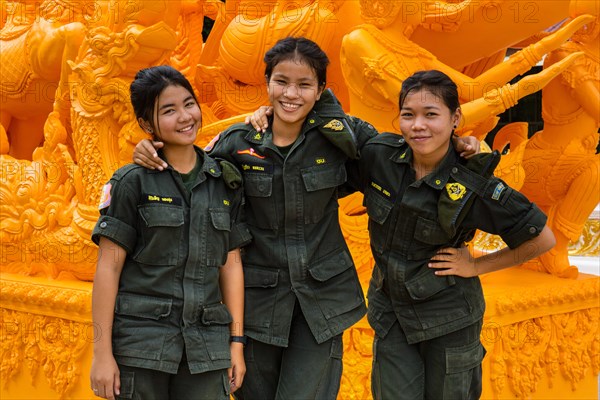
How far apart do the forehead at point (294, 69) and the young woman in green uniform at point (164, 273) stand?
0.24 metres

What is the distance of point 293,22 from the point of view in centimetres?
354

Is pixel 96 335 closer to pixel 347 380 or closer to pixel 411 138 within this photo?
pixel 411 138

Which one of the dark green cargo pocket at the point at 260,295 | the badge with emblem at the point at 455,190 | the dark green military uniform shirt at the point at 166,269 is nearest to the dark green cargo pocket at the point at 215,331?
the dark green military uniform shirt at the point at 166,269

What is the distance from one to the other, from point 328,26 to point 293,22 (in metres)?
0.16

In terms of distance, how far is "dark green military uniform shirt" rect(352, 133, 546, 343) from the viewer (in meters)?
1.98

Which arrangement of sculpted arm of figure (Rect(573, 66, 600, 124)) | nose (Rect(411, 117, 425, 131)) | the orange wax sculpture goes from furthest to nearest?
1. sculpted arm of figure (Rect(573, 66, 600, 124))
2. the orange wax sculpture
3. nose (Rect(411, 117, 425, 131))

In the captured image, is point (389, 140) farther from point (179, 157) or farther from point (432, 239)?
point (179, 157)

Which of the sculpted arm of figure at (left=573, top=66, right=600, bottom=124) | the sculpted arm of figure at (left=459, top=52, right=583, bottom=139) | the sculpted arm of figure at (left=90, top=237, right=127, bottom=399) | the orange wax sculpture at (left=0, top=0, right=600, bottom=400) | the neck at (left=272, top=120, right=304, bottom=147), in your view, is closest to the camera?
the sculpted arm of figure at (left=90, top=237, right=127, bottom=399)

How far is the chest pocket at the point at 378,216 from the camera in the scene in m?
2.07

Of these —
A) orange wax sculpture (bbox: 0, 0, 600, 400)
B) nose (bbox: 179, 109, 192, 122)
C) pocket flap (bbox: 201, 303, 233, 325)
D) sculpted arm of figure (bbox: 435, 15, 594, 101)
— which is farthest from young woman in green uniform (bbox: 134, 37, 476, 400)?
sculpted arm of figure (bbox: 435, 15, 594, 101)

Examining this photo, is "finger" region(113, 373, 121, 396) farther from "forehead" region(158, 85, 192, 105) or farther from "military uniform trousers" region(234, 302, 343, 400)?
"forehead" region(158, 85, 192, 105)

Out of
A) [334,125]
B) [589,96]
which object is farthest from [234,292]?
[589,96]

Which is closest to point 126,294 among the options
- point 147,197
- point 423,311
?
point 147,197

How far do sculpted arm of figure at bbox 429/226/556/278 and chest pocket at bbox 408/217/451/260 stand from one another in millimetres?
24
